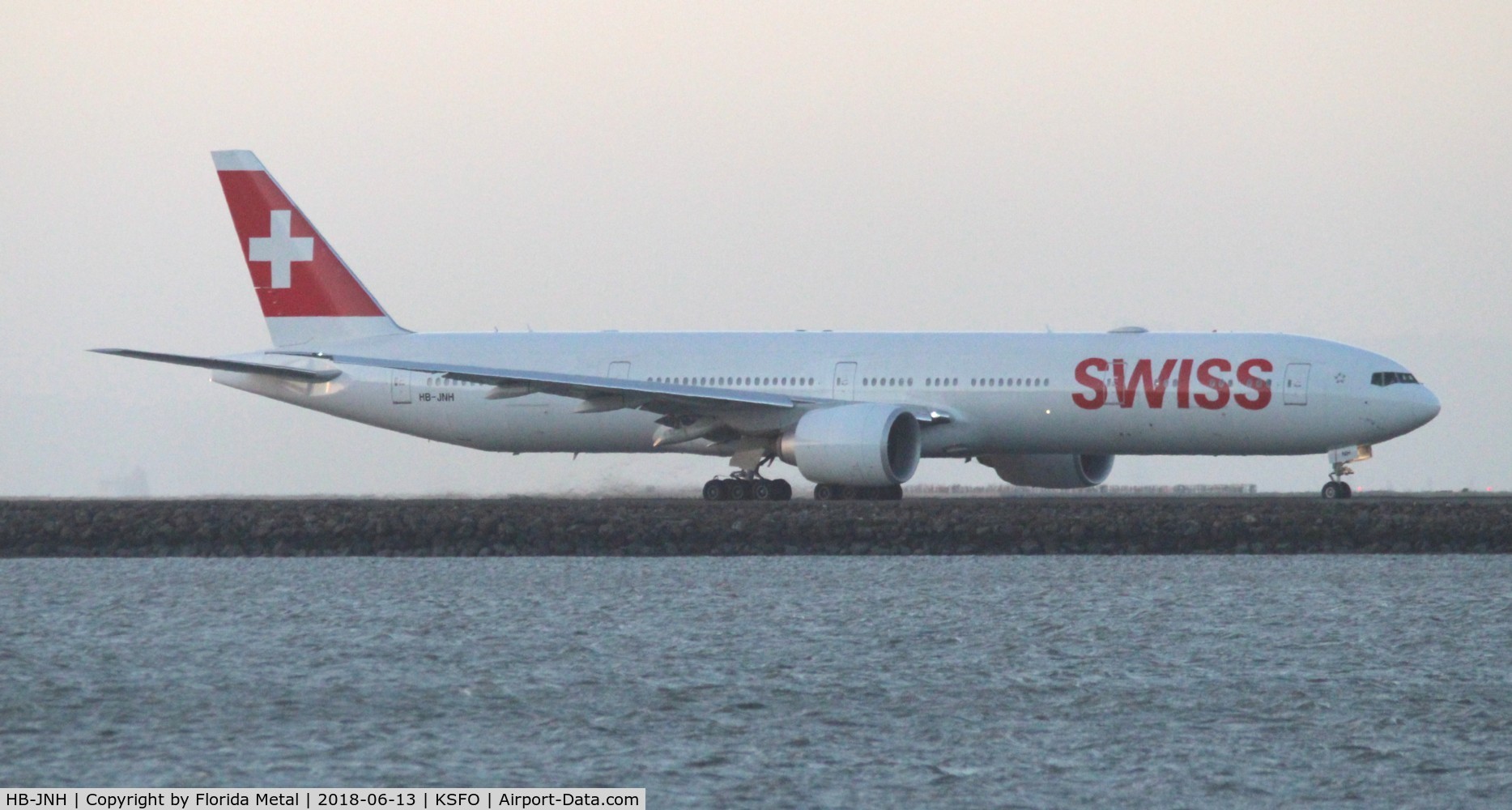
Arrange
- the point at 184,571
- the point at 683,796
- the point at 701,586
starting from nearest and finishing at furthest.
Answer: the point at 683,796, the point at 701,586, the point at 184,571

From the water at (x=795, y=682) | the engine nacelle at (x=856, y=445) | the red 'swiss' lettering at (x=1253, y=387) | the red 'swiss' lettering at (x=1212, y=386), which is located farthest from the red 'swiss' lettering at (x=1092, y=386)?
the water at (x=795, y=682)

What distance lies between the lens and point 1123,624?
2089 cm

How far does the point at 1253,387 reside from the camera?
113ft

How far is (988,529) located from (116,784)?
1791 centimetres

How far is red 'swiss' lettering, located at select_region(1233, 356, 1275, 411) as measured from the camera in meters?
34.3

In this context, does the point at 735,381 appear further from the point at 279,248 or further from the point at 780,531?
the point at 279,248

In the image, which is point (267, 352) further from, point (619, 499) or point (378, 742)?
point (378, 742)

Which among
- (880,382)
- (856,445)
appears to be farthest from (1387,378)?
(856,445)

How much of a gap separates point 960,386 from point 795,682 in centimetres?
1936

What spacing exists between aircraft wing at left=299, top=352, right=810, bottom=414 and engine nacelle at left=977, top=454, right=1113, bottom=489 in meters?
4.21

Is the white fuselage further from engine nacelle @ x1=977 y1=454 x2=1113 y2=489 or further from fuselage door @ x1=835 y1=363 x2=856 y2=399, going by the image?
engine nacelle @ x1=977 y1=454 x2=1113 y2=489

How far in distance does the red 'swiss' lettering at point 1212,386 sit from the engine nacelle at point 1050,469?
391 cm

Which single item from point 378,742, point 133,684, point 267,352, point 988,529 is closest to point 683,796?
point 378,742
